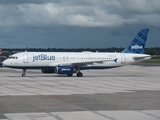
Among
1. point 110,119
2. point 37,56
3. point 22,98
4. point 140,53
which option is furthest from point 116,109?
point 140,53

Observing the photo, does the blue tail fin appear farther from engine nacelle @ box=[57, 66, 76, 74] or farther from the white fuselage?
engine nacelle @ box=[57, 66, 76, 74]

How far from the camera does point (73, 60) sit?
166 feet

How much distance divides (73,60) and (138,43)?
10241mm

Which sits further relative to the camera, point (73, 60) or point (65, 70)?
point (73, 60)

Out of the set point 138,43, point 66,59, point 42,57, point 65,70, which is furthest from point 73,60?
point 138,43

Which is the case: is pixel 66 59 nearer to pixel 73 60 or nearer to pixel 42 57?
pixel 73 60

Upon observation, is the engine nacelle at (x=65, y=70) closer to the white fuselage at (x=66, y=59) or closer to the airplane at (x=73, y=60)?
the airplane at (x=73, y=60)

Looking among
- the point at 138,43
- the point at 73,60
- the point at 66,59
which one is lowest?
the point at 73,60

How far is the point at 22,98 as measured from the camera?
2347 cm

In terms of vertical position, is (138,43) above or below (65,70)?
above

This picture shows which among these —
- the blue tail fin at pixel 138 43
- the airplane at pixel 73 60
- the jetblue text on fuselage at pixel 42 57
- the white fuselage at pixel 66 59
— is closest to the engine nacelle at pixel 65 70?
the airplane at pixel 73 60

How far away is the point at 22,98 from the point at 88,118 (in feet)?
25.9

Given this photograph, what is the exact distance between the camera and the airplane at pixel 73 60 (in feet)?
157

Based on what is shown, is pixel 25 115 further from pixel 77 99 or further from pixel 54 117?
pixel 77 99
